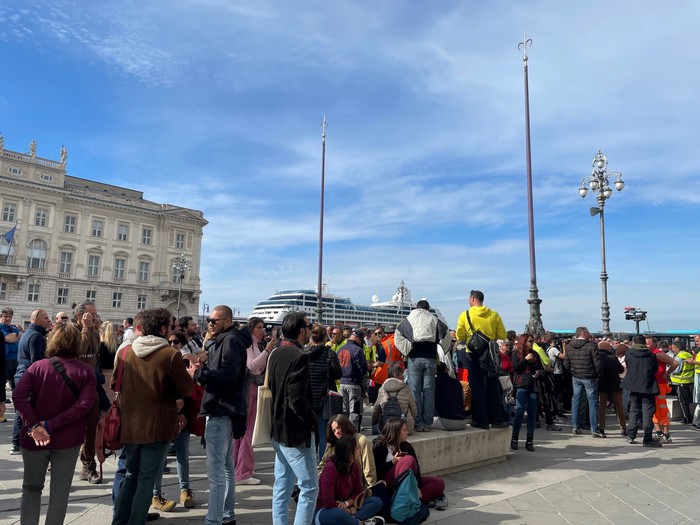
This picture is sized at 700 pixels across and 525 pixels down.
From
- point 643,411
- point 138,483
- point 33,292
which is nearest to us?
point 138,483

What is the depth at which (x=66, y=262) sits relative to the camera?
154 feet

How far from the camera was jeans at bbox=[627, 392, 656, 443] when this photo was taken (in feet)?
27.0

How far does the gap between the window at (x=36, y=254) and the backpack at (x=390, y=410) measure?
4807cm

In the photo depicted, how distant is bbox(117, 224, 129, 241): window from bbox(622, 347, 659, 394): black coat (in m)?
50.1

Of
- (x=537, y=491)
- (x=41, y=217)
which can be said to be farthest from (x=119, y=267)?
(x=537, y=491)

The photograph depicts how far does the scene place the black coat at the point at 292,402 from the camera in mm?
3830

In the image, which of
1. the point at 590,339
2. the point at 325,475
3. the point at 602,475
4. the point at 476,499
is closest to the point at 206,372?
the point at 325,475

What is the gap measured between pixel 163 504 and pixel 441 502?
8.86 ft

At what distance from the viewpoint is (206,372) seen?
13.3ft

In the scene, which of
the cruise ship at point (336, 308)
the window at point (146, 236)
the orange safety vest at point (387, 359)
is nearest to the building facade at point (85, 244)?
the window at point (146, 236)

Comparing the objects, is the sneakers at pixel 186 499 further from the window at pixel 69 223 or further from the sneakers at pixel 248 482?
the window at pixel 69 223

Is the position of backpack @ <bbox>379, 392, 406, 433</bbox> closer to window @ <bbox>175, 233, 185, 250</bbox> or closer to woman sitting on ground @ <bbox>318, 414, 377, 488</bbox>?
woman sitting on ground @ <bbox>318, 414, 377, 488</bbox>

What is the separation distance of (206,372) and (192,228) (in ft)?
172

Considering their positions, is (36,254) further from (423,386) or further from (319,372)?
(423,386)
